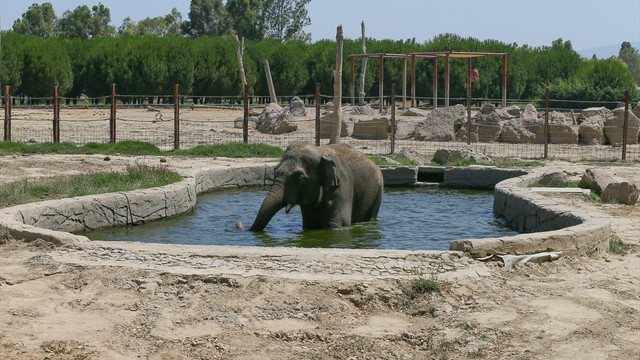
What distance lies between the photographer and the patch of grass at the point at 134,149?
19406 mm

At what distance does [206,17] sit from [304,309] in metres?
77.2

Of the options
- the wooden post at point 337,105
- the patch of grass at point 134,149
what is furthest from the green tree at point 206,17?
the patch of grass at point 134,149

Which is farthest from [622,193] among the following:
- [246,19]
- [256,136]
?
[246,19]

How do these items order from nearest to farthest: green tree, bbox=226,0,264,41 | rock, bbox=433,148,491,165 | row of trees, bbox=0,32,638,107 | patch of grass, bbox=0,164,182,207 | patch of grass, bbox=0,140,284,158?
1. patch of grass, bbox=0,164,182,207
2. rock, bbox=433,148,491,165
3. patch of grass, bbox=0,140,284,158
4. row of trees, bbox=0,32,638,107
5. green tree, bbox=226,0,264,41

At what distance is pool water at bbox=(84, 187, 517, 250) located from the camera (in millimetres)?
11320

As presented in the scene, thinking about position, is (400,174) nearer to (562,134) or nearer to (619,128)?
(562,134)

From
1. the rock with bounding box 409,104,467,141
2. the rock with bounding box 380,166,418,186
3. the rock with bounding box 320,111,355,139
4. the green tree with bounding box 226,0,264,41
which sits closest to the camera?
the rock with bounding box 380,166,418,186

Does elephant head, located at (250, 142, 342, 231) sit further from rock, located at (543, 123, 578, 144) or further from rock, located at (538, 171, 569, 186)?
rock, located at (543, 123, 578, 144)

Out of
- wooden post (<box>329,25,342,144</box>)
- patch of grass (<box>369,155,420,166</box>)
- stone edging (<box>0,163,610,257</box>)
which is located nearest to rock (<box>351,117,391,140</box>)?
wooden post (<box>329,25,342,144</box>)

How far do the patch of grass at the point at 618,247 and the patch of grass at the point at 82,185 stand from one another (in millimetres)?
6653

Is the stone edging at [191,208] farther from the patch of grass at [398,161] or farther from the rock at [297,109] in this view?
the rock at [297,109]

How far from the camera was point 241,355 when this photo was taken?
6.33 metres

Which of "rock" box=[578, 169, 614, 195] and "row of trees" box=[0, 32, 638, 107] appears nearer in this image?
"rock" box=[578, 169, 614, 195]

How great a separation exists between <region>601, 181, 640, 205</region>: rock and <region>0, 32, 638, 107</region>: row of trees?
85.7ft
